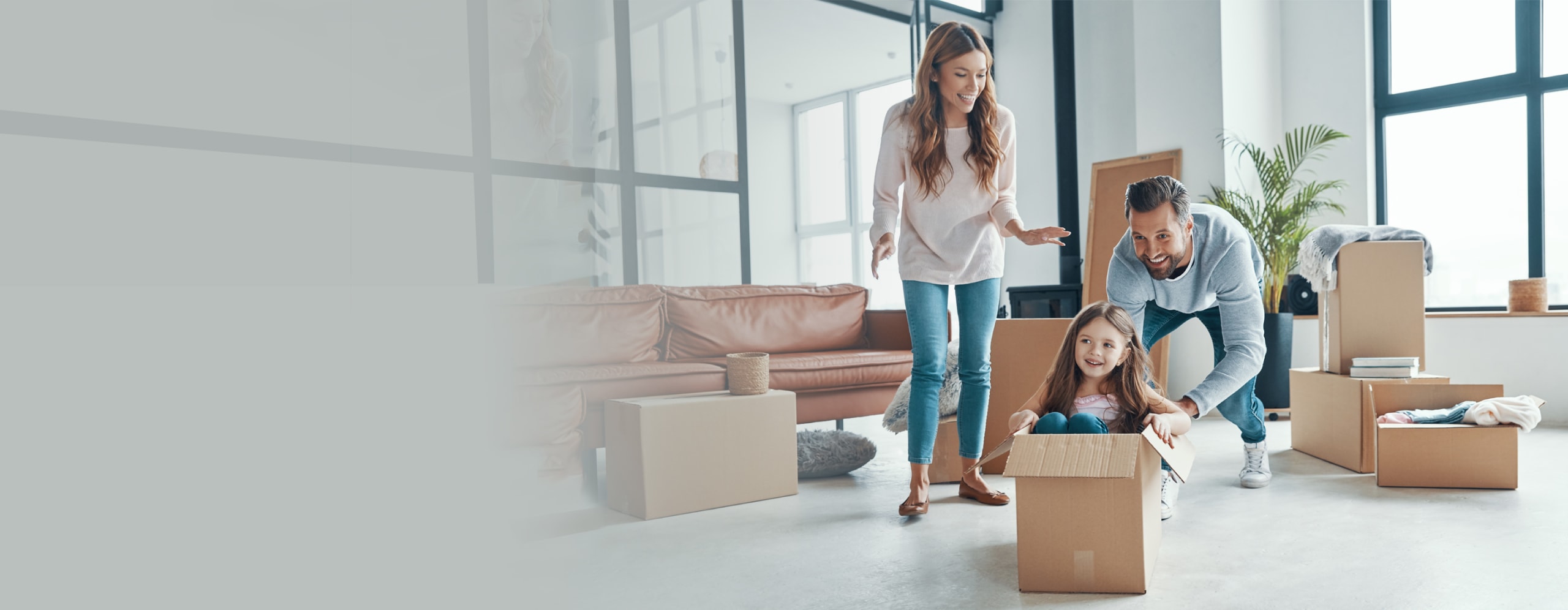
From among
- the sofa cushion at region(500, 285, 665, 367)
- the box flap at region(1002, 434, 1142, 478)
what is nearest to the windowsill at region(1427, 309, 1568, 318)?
the box flap at region(1002, 434, 1142, 478)

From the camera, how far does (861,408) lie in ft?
9.43

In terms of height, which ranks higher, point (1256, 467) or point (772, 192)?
point (772, 192)

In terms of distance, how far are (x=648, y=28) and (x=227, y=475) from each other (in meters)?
0.23

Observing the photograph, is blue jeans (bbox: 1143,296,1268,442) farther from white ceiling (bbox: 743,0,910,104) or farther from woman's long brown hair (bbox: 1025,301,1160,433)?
white ceiling (bbox: 743,0,910,104)

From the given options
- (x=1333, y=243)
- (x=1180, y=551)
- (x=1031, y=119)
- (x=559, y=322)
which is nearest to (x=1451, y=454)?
(x=1333, y=243)

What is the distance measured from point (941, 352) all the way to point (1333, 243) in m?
1.36

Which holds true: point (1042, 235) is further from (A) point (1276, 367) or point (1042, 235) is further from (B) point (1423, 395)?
(A) point (1276, 367)

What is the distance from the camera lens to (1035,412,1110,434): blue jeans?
1.45m

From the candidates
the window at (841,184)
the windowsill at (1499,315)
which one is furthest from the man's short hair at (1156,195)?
the window at (841,184)

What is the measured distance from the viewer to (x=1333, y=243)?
2.48 m

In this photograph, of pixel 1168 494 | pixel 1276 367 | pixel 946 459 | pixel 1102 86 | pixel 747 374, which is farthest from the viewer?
pixel 1102 86

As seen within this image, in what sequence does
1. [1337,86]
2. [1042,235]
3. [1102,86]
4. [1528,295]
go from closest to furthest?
[1042,235], [1528,295], [1337,86], [1102,86]

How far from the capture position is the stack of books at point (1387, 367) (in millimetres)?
2303

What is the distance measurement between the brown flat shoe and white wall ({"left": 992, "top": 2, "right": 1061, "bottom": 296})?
3179 millimetres
